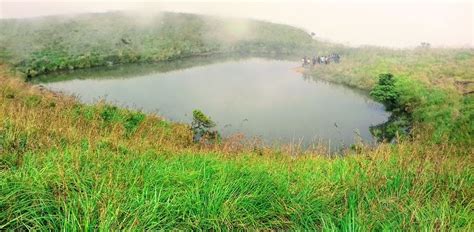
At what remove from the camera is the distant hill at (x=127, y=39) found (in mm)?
66006

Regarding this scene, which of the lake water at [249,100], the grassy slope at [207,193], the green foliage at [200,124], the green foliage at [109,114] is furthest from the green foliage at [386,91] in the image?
the grassy slope at [207,193]

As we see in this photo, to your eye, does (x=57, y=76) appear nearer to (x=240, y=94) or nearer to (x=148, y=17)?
(x=240, y=94)

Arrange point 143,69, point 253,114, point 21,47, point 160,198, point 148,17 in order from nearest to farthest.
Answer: point 160,198 → point 253,114 → point 143,69 → point 21,47 → point 148,17

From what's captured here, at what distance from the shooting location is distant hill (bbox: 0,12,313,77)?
6601cm

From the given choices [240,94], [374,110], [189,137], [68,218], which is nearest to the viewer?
[68,218]

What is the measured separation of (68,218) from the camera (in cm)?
434

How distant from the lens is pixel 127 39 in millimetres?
91500

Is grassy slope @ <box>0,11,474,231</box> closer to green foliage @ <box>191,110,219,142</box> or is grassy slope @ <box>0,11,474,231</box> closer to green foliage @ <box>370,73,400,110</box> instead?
green foliage @ <box>191,110,219,142</box>

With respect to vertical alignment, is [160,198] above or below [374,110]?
above

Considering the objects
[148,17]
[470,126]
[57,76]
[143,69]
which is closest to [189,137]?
[470,126]

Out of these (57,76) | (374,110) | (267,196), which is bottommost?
(57,76)

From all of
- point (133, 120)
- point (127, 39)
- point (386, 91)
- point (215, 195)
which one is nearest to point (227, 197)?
point (215, 195)

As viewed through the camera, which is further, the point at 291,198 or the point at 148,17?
the point at 148,17

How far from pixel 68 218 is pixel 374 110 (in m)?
31.2
